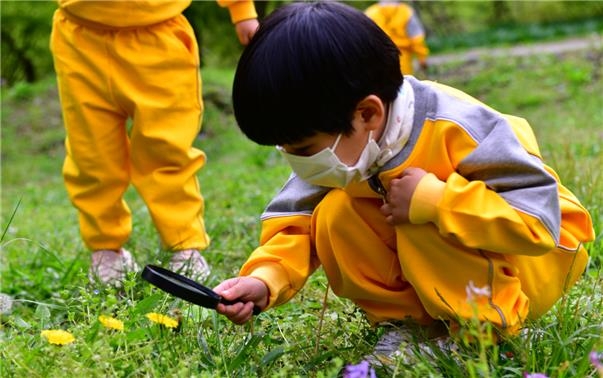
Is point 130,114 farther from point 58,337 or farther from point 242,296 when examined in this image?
point 58,337

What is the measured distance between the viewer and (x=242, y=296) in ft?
5.77

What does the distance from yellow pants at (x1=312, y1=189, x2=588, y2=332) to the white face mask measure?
0.48ft

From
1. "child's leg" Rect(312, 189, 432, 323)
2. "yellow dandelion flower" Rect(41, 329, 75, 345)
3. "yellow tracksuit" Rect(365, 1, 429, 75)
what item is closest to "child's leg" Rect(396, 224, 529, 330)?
"child's leg" Rect(312, 189, 432, 323)

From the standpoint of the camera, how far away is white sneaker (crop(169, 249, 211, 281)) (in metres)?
2.43

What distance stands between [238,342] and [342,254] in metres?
0.33

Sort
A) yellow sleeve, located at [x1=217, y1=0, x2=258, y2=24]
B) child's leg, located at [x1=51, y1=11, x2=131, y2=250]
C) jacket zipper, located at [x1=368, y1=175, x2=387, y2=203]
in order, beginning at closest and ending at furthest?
jacket zipper, located at [x1=368, y1=175, x2=387, y2=203], child's leg, located at [x1=51, y1=11, x2=131, y2=250], yellow sleeve, located at [x1=217, y1=0, x2=258, y2=24]

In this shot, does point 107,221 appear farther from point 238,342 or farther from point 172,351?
point 172,351

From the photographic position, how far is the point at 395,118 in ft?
5.45

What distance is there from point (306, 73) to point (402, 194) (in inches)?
12.2

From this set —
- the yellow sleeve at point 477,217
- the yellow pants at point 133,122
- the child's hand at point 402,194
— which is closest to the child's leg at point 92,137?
the yellow pants at point 133,122

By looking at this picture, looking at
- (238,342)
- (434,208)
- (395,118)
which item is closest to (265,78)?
(395,118)

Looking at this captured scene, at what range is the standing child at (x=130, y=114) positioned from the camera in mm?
2729

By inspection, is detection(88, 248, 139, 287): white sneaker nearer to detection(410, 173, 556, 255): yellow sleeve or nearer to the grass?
the grass

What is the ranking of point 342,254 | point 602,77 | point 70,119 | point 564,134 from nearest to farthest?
point 342,254 < point 70,119 < point 564,134 < point 602,77
